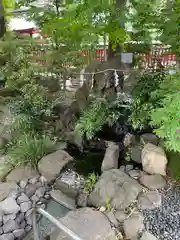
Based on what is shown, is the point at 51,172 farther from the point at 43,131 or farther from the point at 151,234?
the point at 151,234

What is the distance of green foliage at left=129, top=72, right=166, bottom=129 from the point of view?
3525 mm

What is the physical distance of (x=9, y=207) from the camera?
3020 mm

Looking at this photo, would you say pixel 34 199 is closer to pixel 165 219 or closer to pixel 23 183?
pixel 23 183

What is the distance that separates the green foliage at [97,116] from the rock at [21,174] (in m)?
1.00

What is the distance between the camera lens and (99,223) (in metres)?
2.34

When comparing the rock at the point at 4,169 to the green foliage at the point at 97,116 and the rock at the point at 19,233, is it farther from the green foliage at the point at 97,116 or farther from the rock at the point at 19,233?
the green foliage at the point at 97,116

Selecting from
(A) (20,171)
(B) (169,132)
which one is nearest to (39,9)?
(A) (20,171)

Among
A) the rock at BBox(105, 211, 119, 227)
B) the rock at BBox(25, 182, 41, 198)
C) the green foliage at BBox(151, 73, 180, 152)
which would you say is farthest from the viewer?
the rock at BBox(25, 182, 41, 198)

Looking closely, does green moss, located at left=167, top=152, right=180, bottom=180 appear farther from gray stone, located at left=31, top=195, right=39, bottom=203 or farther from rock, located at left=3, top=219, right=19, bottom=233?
rock, located at left=3, top=219, right=19, bottom=233

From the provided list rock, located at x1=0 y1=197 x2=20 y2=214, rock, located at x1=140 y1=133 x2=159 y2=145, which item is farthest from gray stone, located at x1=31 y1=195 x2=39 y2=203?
rock, located at x1=140 y1=133 x2=159 y2=145

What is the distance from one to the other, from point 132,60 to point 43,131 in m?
2.16

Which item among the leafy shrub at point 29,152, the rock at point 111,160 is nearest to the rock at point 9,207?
the leafy shrub at point 29,152

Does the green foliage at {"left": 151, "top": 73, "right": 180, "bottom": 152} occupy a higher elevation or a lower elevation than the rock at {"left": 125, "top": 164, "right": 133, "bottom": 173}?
higher

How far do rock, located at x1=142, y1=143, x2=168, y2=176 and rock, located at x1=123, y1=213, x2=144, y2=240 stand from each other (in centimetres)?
63
